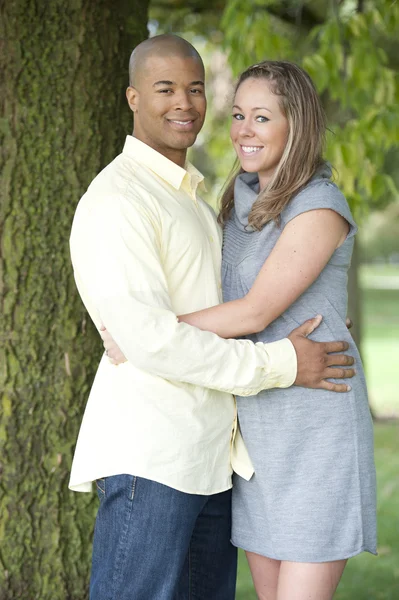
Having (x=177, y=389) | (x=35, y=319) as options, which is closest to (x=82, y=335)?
(x=35, y=319)

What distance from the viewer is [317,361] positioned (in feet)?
7.97

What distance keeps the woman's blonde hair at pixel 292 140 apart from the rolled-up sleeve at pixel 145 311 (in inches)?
14.5

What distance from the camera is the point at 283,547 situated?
8.12 ft

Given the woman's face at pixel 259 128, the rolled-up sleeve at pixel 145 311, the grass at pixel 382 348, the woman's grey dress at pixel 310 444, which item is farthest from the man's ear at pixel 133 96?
the grass at pixel 382 348

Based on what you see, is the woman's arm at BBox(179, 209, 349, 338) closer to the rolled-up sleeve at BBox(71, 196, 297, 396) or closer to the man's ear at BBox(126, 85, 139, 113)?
the rolled-up sleeve at BBox(71, 196, 297, 396)

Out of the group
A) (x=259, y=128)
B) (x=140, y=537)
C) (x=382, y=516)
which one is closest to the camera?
(x=140, y=537)

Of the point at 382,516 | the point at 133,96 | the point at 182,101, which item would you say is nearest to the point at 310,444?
the point at 182,101

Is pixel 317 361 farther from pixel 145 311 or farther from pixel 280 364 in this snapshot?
pixel 145 311

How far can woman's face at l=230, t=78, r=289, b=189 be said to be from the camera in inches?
99.9

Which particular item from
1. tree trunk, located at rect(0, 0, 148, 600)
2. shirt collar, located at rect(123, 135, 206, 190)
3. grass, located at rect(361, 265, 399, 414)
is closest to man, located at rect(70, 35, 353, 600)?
shirt collar, located at rect(123, 135, 206, 190)

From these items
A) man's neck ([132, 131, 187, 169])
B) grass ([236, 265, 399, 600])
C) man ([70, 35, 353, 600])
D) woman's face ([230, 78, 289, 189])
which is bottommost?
grass ([236, 265, 399, 600])

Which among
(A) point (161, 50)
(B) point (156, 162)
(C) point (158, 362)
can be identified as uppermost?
(A) point (161, 50)

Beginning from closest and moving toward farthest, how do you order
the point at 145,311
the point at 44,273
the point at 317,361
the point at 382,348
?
the point at 145,311 < the point at 317,361 < the point at 44,273 < the point at 382,348

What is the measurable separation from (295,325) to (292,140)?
21.8 inches
